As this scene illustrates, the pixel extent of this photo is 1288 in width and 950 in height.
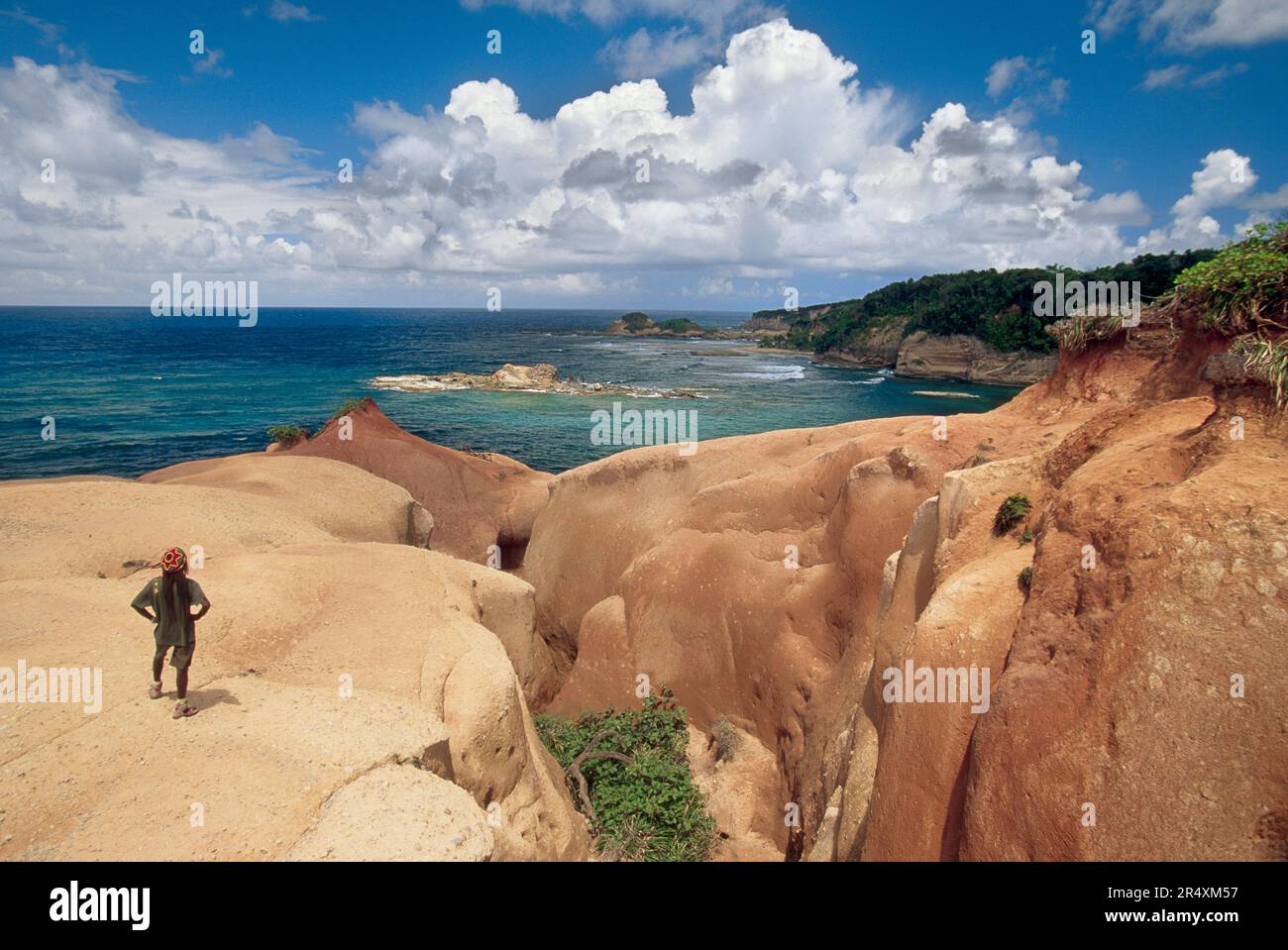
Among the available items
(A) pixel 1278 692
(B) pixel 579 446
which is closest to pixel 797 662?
(A) pixel 1278 692

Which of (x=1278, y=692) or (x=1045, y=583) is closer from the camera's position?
(x=1278, y=692)

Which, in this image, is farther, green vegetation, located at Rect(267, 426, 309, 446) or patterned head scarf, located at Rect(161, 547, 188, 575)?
green vegetation, located at Rect(267, 426, 309, 446)

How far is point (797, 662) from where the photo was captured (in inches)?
544

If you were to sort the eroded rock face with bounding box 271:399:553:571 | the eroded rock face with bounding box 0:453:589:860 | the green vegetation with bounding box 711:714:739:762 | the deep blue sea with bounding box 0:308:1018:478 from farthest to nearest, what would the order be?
the deep blue sea with bounding box 0:308:1018:478, the eroded rock face with bounding box 271:399:553:571, the green vegetation with bounding box 711:714:739:762, the eroded rock face with bounding box 0:453:589:860

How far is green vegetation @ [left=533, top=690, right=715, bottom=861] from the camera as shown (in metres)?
11.1

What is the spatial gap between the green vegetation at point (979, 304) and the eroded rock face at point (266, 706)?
58282 millimetres

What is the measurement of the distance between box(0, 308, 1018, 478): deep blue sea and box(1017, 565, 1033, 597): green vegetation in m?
36.1

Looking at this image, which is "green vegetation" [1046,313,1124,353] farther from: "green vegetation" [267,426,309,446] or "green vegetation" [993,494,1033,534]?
"green vegetation" [267,426,309,446]

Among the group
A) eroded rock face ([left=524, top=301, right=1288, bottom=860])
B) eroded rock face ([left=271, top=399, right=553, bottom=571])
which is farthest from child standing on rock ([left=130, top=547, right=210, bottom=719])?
eroded rock face ([left=271, top=399, right=553, bottom=571])
